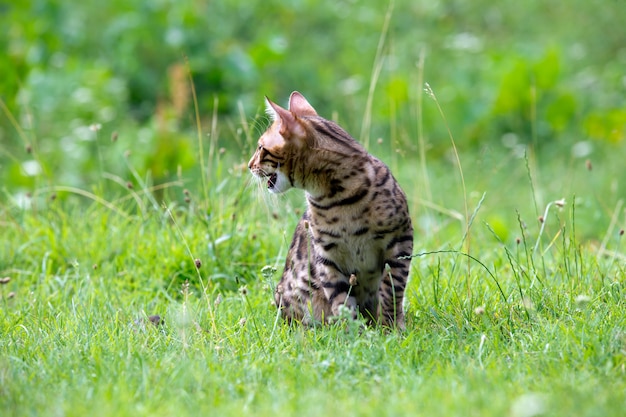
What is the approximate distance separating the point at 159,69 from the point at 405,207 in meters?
6.04

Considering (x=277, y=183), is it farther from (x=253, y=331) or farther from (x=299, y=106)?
(x=253, y=331)

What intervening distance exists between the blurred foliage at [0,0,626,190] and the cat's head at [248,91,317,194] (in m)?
3.10

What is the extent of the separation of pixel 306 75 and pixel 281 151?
556cm

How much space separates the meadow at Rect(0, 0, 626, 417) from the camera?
3287 millimetres

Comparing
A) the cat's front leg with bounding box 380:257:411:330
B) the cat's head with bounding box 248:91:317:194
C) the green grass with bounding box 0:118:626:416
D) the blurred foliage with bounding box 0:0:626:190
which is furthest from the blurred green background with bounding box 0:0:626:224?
the cat's front leg with bounding box 380:257:411:330

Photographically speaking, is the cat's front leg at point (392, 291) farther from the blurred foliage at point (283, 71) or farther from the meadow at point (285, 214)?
the blurred foliage at point (283, 71)

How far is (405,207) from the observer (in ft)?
13.5

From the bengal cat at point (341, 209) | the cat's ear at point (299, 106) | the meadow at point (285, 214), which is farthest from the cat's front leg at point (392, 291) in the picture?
the cat's ear at point (299, 106)

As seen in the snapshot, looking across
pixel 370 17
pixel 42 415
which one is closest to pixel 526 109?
pixel 370 17

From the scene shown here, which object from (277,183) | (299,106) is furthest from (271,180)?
(299,106)

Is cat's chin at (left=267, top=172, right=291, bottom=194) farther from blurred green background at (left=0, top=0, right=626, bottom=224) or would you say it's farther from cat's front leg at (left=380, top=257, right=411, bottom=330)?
blurred green background at (left=0, top=0, right=626, bottom=224)

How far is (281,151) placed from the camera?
157 inches

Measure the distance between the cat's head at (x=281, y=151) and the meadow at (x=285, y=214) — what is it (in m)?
0.47

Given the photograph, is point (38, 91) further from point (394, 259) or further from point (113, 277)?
point (394, 259)
